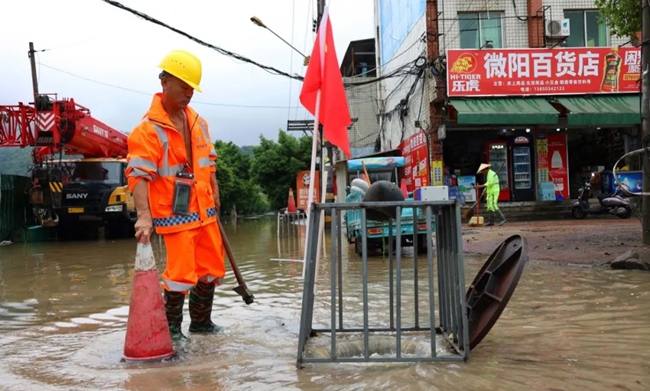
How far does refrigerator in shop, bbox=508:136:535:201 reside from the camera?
63.0 feet

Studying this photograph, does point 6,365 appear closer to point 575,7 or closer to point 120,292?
point 120,292

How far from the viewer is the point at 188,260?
3.62 meters

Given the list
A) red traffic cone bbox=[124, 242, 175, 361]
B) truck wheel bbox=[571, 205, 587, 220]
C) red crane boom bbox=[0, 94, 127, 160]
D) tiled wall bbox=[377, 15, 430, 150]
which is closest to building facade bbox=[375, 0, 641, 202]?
tiled wall bbox=[377, 15, 430, 150]

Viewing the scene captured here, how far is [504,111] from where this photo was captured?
1720 centimetres

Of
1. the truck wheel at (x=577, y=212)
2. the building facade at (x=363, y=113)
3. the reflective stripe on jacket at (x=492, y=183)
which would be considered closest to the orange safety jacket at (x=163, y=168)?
the reflective stripe on jacket at (x=492, y=183)

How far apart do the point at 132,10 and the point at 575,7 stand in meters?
14.4

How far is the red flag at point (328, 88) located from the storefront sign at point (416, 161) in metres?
13.9

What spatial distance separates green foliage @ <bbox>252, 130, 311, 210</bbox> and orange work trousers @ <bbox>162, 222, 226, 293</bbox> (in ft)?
131

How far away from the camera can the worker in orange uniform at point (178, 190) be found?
359 centimetres

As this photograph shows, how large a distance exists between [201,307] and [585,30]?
1873 cm

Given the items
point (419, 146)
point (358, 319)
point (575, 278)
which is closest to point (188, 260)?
point (358, 319)

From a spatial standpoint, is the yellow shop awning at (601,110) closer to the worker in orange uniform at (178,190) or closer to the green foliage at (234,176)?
the worker in orange uniform at (178,190)

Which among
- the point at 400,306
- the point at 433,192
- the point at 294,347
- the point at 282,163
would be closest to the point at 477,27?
the point at 433,192

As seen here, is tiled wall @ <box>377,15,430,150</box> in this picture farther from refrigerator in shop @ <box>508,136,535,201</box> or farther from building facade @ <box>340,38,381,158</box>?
refrigerator in shop @ <box>508,136,535,201</box>
